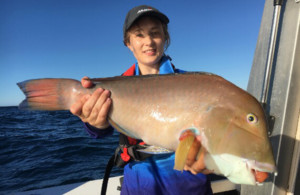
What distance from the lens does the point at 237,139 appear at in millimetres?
1471

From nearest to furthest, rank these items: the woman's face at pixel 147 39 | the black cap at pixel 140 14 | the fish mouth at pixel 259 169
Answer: the fish mouth at pixel 259 169, the black cap at pixel 140 14, the woman's face at pixel 147 39

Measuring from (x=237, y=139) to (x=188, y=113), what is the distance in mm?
399

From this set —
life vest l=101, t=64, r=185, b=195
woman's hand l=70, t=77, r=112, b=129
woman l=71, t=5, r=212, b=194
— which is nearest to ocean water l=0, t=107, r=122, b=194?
life vest l=101, t=64, r=185, b=195

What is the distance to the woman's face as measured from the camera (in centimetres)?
251

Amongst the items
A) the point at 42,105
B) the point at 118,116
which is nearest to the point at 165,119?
the point at 118,116

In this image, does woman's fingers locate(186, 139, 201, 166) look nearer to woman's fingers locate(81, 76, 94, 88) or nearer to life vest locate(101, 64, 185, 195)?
life vest locate(101, 64, 185, 195)

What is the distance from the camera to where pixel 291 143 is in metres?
2.60

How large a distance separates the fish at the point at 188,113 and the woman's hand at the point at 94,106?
53 millimetres

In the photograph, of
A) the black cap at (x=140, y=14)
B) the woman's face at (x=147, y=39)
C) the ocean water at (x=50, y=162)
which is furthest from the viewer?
the ocean water at (x=50, y=162)

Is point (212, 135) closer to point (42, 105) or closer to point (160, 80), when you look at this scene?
point (160, 80)

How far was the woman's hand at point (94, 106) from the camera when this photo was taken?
184 cm

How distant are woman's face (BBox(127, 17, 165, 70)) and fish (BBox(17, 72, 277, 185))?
0.78 metres

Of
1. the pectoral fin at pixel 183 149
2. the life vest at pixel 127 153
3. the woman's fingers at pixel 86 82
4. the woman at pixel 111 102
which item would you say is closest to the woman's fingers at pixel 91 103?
the woman at pixel 111 102

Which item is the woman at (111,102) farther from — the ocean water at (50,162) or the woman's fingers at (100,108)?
the ocean water at (50,162)
